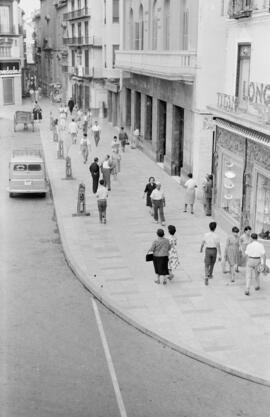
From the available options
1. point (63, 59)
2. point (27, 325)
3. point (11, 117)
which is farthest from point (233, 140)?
point (63, 59)

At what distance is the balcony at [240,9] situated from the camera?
17.7m

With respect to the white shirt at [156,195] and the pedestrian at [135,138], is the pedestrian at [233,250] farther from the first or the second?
the pedestrian at [135,138]

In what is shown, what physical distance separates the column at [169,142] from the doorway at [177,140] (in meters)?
0.18

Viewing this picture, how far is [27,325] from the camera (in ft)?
40.6

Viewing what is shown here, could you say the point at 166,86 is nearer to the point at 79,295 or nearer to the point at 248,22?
the point at 248,22

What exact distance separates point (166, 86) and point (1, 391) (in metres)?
21.8

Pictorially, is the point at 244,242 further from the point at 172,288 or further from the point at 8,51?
the point at 8,51

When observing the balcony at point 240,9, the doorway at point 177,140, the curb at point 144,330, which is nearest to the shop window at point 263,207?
the balcony at point 240,9

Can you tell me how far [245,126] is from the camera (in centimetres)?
1714

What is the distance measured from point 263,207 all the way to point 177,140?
11876 mm

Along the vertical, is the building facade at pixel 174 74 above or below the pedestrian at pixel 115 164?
above

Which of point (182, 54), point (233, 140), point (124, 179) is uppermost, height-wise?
point (182, 54)

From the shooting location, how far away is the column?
28.8m

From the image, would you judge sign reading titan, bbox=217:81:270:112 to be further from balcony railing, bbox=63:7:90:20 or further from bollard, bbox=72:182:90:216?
balcony railing, bbox=63:7:90:20
